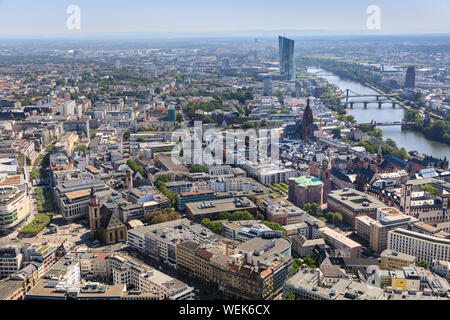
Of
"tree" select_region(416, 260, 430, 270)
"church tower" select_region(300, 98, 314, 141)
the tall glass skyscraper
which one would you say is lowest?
"tree" select_region(416, 260, 430, 270)

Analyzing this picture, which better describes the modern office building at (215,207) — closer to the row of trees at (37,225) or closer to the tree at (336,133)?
the row of trees at (37,225)

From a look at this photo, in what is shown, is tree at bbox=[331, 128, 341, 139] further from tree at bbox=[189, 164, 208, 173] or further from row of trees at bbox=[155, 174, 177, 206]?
row of trees at bbox=[155, 174, 177, 206]

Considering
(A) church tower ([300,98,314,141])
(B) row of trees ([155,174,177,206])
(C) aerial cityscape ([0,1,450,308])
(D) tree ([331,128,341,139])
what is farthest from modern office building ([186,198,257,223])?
(D) tree ([331,128,341,139])

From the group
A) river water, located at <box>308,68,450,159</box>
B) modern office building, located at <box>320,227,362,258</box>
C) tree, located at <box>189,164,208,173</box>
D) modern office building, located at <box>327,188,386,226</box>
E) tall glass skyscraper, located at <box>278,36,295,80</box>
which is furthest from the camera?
tall glass skyscraper, located at <box>278,36,295,80</box>

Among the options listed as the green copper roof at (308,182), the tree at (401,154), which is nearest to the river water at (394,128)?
the tree at (401,154)

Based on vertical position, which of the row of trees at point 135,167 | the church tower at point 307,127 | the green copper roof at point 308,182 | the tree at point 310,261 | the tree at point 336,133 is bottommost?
the tree at point 310,261
